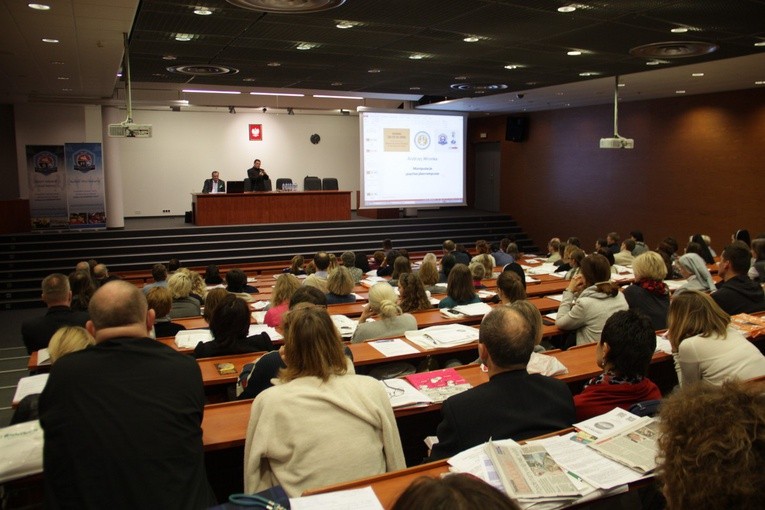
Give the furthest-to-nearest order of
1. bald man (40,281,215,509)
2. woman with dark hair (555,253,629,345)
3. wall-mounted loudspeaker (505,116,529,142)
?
wall-mounted loudspeaker (505,116,529,142)
woman with dark hair (555,253,629,345)
bald man (40,281,215,509)

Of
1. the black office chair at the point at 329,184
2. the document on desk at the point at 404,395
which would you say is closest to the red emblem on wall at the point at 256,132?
the black office chair at the point at 329,184

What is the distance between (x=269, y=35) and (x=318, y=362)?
524cm

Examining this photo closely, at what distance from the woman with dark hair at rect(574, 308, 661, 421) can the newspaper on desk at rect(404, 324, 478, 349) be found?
1.47 metres

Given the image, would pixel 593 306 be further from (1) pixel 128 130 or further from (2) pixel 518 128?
(2) pixel 518 128

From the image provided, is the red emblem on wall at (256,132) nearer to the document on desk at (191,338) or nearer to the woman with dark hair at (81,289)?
the woman with dark hair at (81,289)

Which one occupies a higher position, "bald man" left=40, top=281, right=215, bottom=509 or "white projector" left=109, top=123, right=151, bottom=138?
"white projector" left=109, top=123, right=151, bottom=138

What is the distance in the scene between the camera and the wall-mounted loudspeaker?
645 inches

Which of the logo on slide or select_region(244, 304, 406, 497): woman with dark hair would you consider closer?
select_region(244, 304, 406, 497): woman with dark hair

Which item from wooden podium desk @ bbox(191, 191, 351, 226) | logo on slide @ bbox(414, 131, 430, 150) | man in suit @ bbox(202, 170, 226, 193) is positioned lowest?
wooden podium desk @ bbox(191, 191, 351, 226)

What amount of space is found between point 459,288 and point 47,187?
1034 centimetres

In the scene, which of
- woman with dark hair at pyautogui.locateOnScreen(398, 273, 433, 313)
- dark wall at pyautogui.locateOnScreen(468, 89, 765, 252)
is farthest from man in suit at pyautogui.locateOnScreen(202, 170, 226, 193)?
woman with dark hair at pyautogui.locateOnScreen(398, 273, 433, 313)

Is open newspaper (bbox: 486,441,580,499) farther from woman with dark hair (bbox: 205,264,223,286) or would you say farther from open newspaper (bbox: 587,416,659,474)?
woman with dark hair (bbox: 205,264,223,286)

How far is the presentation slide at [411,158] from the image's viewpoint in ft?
37.5

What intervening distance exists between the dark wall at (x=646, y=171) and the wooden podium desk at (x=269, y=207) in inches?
211
